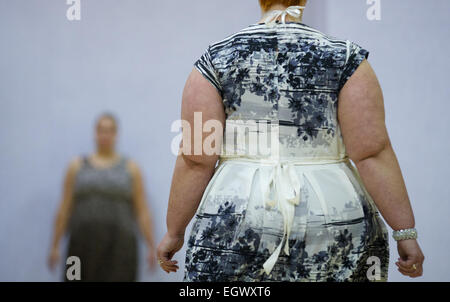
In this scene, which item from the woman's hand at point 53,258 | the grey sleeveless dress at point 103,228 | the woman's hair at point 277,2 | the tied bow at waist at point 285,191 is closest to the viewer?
the tied bow at waist at point 285,191

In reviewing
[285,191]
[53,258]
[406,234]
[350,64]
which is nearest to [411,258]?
[406,234]

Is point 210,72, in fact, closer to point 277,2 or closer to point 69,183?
point 277,2

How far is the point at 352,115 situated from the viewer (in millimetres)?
1270

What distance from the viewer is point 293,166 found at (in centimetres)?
126

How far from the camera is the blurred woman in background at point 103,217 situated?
8.87 ft

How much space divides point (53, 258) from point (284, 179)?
1929 mm

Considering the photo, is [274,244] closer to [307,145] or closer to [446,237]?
[307,145]

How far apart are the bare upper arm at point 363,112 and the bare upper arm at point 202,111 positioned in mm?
277

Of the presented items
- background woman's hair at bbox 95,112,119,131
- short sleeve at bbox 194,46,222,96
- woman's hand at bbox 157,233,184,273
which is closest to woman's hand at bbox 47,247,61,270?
background woman's hair at bbox 95,112,119,131

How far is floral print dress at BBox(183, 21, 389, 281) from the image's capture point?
122 centimetres

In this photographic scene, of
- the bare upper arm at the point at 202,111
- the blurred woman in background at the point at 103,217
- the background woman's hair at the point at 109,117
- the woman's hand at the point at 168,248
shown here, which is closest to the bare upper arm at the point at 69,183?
the blurred woman in background at the point at 103,217

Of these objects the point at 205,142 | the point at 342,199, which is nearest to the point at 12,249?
the point at 205,142

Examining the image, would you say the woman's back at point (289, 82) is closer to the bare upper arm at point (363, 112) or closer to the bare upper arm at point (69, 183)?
the bare upper arm at point (363, 112)

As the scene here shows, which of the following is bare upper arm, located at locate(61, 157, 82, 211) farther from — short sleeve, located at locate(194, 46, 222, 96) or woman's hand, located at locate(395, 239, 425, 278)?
woman's hand, located at locate(395, 239, 425, 278)
